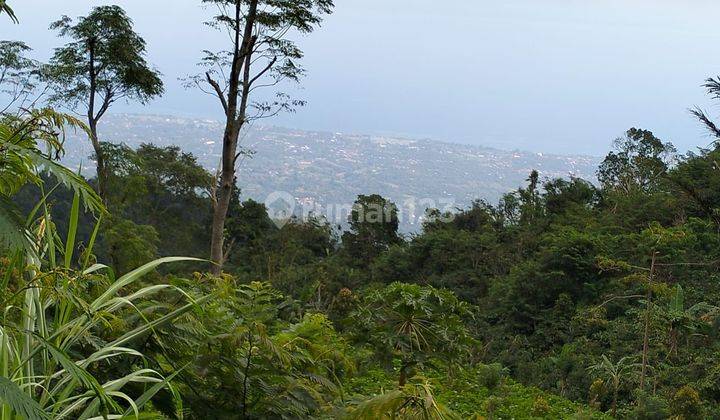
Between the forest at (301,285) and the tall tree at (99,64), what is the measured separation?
3cm

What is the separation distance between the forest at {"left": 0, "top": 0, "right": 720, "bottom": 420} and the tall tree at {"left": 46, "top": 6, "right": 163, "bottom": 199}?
0.03m

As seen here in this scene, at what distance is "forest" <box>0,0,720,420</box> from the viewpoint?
1447 mm

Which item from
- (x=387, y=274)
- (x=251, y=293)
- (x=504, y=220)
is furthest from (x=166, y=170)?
(x=251, y=293)

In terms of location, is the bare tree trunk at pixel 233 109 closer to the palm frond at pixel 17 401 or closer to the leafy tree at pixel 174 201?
the palm frond at pixel 17 401

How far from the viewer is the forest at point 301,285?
1.45 metres

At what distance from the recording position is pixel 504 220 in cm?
1953

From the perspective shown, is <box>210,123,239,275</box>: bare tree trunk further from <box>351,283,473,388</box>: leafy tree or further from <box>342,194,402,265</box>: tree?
<box>342,194,402,265</box>: tree

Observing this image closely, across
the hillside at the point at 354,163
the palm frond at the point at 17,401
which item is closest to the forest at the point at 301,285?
the palm frond at the point at 17,401

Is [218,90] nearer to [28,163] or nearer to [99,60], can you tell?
[99,60]

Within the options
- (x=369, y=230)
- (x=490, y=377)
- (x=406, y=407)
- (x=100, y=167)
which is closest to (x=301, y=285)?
(x=369, y=230)

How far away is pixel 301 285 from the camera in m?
15.8

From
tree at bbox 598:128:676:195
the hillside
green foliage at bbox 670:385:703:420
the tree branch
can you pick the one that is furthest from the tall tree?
the hillside

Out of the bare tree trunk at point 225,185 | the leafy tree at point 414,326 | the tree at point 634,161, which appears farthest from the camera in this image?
the tree at point 634,161

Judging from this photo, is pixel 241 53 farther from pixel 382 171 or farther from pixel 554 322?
pixel 382 171
